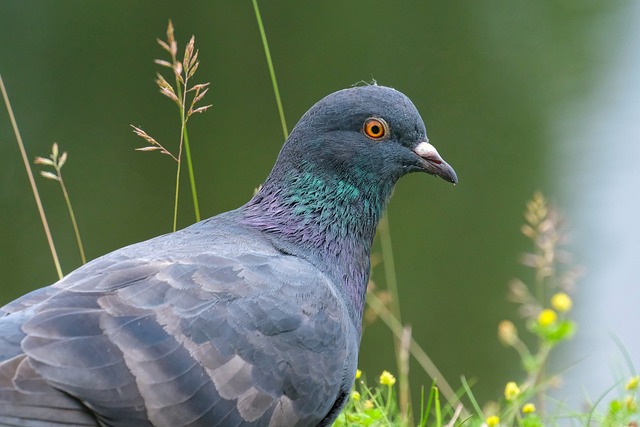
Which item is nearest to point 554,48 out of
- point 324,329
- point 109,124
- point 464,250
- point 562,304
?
point 464,250

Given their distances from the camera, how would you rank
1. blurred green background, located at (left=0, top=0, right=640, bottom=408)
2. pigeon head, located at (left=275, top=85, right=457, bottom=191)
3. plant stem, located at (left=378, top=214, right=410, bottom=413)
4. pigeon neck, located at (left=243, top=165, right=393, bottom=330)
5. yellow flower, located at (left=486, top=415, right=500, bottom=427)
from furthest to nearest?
blurred green background, located at (left=0, top=0, right=640, bottom=408)
plant stem, located at (left=378, top=214, right=410, bottom=413)
pigeon head, located at (left=275, top=85, right=457, bottom=191)
pigeon neck, located at (left=243, top=165, right=393, bottom=330)
yellow flower, located at (left=486, top=415, right=500, bottom=427)

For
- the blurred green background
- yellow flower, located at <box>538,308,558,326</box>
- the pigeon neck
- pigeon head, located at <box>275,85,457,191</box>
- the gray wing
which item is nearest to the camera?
the gray wing

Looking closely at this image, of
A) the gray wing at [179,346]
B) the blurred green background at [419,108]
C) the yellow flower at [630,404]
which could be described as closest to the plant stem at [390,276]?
the blurred green background at [419,108]

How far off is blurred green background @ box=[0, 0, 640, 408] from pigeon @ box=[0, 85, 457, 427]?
193 inches

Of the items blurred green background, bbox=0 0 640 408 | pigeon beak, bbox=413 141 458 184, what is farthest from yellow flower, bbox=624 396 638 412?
blurred green background, bbox=0 0 640 408

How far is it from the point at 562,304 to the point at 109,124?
956cm

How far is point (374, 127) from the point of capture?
445 cm

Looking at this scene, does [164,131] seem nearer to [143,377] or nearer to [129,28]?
[129,28]

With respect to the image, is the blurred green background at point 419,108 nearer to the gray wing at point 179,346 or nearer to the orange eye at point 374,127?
the orange eye at point 374,127

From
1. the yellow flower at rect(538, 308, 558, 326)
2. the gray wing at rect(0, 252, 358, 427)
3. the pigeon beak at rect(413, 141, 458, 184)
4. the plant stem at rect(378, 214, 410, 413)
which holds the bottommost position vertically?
the plant stem at rect(378, 214, 410, 413)

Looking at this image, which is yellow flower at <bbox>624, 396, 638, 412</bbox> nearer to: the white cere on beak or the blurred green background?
the white cere on beak

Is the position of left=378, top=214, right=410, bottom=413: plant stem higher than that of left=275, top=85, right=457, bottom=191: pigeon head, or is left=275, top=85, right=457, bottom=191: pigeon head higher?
left=275, top=85, right=457, bottom=191: pigeon head

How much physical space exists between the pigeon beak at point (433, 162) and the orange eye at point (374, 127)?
0.57ft

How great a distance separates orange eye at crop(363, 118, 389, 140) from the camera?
444cm
